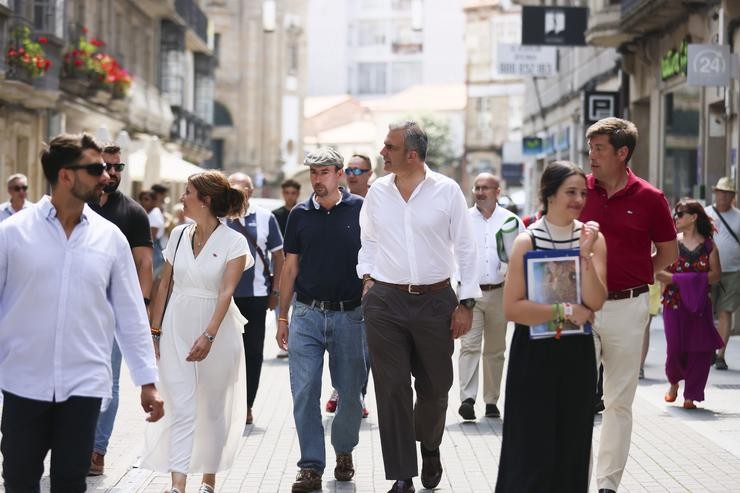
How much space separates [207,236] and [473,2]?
78637 millimetres

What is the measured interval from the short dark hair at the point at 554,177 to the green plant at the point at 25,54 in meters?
20.6

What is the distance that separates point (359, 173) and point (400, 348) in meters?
3.43

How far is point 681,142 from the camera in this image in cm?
2575

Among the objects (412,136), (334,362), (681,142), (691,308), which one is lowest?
(334,362)

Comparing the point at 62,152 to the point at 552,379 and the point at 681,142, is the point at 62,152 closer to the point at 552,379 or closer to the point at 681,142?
the point at 552,379

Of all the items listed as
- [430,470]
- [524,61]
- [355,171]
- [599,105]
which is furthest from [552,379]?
[524,61]

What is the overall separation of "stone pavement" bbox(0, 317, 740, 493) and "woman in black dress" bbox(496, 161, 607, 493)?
1.93 m

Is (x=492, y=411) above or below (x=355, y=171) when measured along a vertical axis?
below

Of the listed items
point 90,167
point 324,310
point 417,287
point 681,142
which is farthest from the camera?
point 681,142

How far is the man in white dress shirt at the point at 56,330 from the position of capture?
223 inches

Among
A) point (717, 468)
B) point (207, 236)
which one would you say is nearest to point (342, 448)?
point (207, 236)

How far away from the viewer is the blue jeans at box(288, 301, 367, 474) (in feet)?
29.4

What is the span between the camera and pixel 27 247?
5.66m

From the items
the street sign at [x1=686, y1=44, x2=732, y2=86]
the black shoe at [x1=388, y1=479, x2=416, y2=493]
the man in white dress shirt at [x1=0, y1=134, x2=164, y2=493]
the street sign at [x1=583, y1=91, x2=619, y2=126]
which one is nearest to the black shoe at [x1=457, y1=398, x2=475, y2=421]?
the black shoe at [x1=388, y1=479, x2=416, y2=493]
